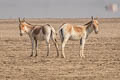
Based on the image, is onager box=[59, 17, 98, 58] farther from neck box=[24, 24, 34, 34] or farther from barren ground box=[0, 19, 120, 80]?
neck box=[24, 24, 34, 34]

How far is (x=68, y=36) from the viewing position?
71.8 ft

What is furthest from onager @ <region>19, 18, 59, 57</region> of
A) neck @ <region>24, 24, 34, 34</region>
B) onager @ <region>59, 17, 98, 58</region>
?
onager @ <region>59, 17, 98, 58</region>

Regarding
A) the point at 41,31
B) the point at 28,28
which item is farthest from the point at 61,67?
the point at 28,28

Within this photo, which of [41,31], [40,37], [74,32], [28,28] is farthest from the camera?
[28,28]

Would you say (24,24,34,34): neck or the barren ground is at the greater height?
(24,24,34,34): neck

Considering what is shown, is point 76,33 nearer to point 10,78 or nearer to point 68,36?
point 68,36

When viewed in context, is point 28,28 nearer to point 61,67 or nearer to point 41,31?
point 41,31

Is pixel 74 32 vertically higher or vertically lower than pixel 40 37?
higher

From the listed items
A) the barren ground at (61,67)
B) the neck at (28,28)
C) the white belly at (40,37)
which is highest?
the neck at (28,28)

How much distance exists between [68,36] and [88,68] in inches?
187

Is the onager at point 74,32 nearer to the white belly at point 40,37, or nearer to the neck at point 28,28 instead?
the white belly at point 40,37

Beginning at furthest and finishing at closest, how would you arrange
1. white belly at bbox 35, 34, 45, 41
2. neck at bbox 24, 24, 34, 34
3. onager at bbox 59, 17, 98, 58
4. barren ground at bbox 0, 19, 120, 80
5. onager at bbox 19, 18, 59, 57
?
1. neck at bbox 24, 24, 34, 34
2. white belly at bbox 35, 34, 45, 41
3. onager at bbox 19, 18, 59, 57
4. onager at bbox 59, 17, 98, 58
5. barren ground at bbox 0, 19, 120, 80

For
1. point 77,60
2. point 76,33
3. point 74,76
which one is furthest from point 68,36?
point 74,76

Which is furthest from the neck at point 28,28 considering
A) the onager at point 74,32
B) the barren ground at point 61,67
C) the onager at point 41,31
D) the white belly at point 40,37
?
the onager at point 74,32
